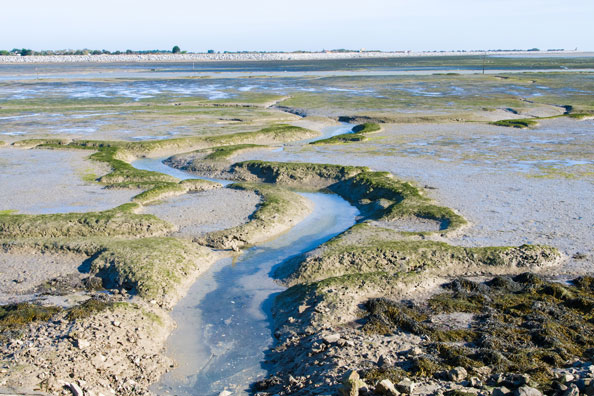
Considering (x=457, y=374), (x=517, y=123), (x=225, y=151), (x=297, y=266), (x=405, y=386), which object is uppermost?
(x=517, y=123)

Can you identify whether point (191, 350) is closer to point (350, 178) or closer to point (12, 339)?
point (12, 339)

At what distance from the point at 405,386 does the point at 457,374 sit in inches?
46.3

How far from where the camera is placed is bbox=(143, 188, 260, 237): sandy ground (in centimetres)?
1816

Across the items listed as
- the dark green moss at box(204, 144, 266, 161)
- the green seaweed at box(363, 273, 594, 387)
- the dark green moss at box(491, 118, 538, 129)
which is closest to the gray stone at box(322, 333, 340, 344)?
the green seaweed at box(363, 273, 594, 387)

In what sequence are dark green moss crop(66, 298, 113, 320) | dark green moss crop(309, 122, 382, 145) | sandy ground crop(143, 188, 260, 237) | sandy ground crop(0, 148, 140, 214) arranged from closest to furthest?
dark green moss crop(66, 298, 113, 320), sandy ground crop(143, 188, 260, 237), sandy ground crop(0, 148, 140, 214), dark green moss crop(309, 122, 382, 145)

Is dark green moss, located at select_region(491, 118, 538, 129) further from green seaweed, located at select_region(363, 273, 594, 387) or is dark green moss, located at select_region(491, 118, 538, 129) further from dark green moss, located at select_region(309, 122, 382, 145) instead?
green seaweed, located at select_region(363, 273, 594, 387)

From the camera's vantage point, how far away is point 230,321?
12.5m

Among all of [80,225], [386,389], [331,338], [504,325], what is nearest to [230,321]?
[331,338]

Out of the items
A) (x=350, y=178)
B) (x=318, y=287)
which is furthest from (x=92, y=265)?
(x=350, y=178)

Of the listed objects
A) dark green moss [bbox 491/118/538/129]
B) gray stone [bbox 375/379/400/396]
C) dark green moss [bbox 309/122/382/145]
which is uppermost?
dark green moss [bbox 491/118/538/129]

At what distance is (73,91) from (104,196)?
5238cm

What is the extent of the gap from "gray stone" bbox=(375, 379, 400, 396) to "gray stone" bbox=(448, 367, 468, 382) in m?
1.31

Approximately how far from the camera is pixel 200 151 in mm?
30750

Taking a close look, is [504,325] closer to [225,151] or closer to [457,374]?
[457,374]
